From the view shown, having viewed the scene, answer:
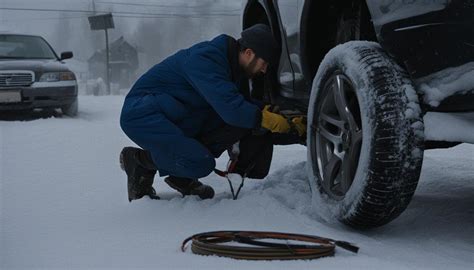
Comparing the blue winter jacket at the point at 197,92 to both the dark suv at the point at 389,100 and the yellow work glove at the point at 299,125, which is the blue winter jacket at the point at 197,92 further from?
the dark suv at the point at 389,100

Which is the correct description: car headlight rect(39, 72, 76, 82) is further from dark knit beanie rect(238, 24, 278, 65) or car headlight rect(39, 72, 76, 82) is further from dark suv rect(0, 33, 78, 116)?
dark knit beanie rect(238, 24, 278, 65)

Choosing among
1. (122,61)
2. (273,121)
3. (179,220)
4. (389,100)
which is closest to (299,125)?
(273,121)

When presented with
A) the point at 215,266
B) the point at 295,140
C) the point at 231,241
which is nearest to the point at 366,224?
the point at 231,241

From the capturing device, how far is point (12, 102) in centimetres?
765

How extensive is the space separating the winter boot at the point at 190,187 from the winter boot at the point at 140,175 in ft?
0.41

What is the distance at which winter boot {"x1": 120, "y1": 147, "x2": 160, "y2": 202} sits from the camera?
10.0ft

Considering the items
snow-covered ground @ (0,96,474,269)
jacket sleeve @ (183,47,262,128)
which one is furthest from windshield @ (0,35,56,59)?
jacket sleeve @ (183,47,262,128)

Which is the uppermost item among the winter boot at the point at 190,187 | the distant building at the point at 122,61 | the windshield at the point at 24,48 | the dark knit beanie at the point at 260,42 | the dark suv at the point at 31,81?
the dark knit beanie at the point at 260,42

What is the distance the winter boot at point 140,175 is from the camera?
3.06 metres

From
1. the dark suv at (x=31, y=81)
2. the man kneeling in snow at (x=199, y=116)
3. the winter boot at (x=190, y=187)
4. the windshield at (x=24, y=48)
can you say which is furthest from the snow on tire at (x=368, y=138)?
the windshield at (x=24, y=48)

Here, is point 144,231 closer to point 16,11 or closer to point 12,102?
point 12,102

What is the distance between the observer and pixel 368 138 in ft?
6.56

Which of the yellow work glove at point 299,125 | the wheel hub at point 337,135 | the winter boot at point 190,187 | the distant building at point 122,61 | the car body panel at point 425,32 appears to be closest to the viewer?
the car body panel at point 425,32

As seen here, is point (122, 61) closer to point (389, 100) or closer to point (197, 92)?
point (197, 92)
